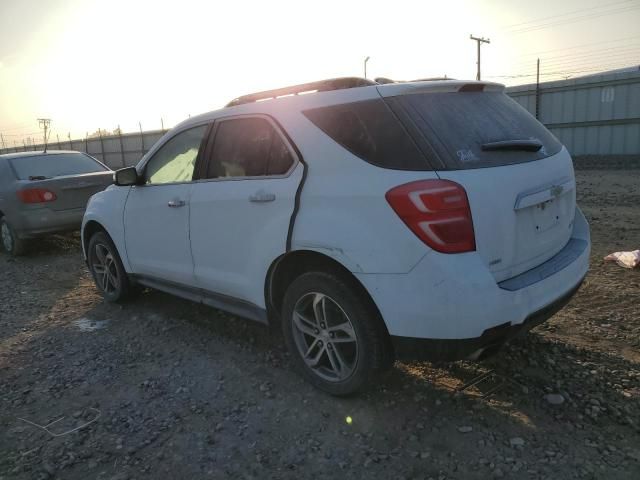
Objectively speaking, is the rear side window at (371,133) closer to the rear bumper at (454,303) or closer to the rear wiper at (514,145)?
the rear wiper at (514,145)

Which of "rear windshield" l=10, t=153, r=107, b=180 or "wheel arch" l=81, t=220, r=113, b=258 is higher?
"rear windshield" l=10, t=153, r=107, b=180

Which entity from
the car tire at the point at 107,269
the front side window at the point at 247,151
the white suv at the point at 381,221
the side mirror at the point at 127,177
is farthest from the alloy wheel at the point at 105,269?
the front side window at the point at 247,151

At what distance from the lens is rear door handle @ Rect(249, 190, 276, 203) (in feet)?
10.0

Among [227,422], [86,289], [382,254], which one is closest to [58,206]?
[86,289]

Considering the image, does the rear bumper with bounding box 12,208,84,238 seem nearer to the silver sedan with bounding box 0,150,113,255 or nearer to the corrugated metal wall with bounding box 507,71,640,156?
the silver sedan with bounding box 0,150,113,255

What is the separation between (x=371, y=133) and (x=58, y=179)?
621 cm

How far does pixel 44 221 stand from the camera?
722 cm

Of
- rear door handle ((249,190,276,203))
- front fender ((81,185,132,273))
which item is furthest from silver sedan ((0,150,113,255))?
rear door handle ((249,190,276,203))

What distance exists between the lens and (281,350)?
12.3 feet

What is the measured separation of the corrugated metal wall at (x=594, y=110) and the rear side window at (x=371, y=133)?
18097mm

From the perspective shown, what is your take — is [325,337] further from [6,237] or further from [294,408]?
[6,237]

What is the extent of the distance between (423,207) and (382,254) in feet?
1.00

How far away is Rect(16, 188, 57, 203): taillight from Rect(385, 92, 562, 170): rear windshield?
624 centimetres

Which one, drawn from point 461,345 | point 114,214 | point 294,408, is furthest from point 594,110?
point 294,408
